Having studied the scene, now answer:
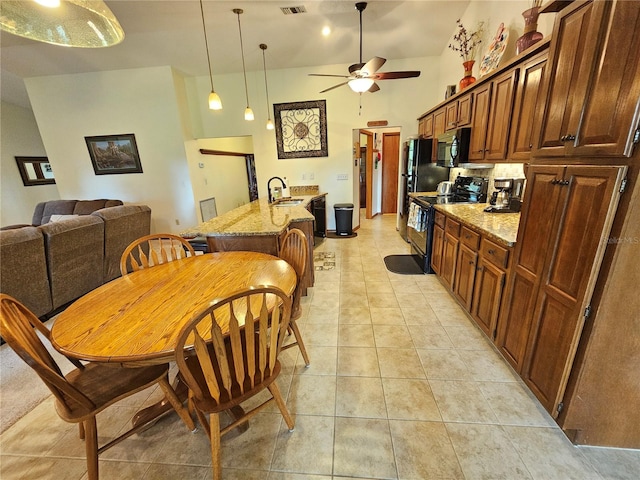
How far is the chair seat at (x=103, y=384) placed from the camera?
1031mm

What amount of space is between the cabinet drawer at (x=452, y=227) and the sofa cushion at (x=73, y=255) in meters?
3.71

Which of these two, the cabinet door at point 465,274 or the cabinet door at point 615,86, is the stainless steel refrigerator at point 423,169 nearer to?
the cabinet door at point 465,274

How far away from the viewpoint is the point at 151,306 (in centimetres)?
121

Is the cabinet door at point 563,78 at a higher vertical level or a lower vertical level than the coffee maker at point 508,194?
higher

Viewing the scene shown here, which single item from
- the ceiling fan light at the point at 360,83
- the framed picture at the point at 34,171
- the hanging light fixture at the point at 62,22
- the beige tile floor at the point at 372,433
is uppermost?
the ceiling fan light at the point at 360,83

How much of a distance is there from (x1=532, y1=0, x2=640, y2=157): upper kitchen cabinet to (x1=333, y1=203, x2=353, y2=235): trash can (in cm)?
353

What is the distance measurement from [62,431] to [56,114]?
5924 mm

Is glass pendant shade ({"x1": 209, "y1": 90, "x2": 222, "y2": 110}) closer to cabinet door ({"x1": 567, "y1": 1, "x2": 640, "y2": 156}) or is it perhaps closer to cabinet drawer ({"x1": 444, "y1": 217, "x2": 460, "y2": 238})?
cabinet drawer ({"x1": 444, "y1": 217, "x2": 460, "y2": 238})

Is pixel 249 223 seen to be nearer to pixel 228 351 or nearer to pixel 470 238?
pixel 228 351

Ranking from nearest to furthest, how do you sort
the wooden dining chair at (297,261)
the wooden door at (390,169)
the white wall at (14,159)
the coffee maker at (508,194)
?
the wooden dining chair at (297,261), the coffee maker at (508,194), the white wall at (14,159), the wooden door at (390,169)

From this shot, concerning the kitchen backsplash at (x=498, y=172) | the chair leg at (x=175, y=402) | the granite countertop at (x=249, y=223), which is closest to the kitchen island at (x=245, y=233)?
the granite countertop at (x=249, y=223)

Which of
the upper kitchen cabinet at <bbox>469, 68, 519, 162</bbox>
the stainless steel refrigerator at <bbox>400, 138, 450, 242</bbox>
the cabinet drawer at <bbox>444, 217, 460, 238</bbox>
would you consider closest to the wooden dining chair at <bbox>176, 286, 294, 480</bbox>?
the cabinet drawer at <bbox>444, 217, 460, 238</bbox>

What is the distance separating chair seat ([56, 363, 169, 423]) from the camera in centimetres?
103

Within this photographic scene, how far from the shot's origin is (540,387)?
139 centimetres
